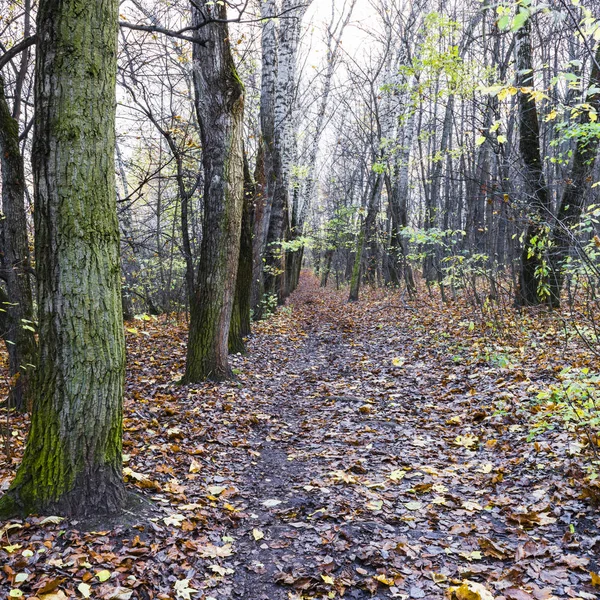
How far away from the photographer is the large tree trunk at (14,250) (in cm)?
552

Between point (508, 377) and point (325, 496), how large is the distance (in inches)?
147

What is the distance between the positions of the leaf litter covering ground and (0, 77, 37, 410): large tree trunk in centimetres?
108

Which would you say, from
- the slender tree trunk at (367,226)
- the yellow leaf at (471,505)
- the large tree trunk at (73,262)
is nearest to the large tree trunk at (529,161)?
the slender tree trunk at (367,226)

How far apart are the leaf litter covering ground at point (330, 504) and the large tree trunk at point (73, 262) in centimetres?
32

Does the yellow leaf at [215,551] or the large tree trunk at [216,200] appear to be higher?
the large tree trunk at [216,200]

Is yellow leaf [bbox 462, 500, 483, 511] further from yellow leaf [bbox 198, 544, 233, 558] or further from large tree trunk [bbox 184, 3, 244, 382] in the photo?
large tree trunk [bbox 184, 3, 244, 382]

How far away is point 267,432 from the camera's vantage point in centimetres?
575

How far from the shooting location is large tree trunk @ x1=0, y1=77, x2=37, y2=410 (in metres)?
5.52

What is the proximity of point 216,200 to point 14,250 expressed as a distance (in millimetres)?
2792

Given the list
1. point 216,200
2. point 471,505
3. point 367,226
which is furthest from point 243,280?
point 367,226

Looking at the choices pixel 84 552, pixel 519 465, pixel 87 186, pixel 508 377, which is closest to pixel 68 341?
pixel 87 186

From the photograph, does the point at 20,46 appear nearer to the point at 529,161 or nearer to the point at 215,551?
the point at 215,551

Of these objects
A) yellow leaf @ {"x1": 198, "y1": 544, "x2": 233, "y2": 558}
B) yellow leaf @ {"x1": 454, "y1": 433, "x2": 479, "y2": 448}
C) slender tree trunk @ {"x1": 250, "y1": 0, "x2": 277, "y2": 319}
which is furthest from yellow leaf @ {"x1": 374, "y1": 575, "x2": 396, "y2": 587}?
slender tree trunk @ {"x1": 250, "y1": 0, "x2": 277, "y2": 319}

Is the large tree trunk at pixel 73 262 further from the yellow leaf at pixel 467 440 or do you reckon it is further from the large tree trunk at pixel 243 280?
the large tree trunk at pixel 243 280
